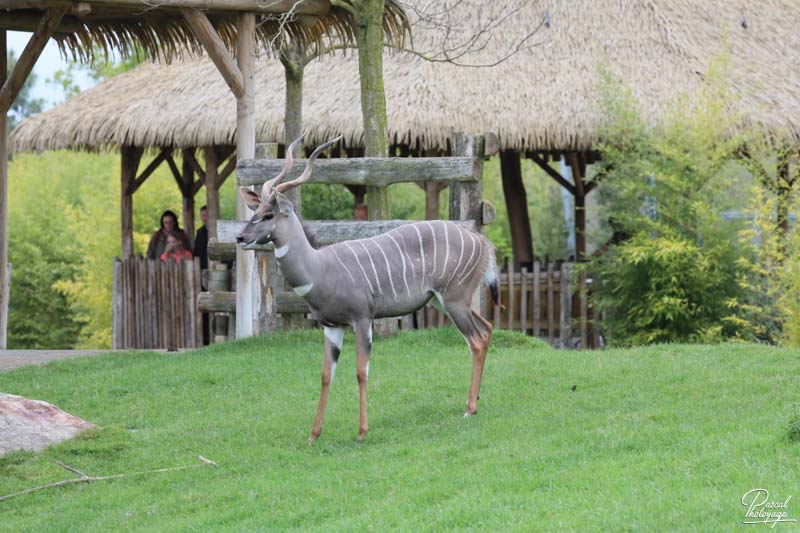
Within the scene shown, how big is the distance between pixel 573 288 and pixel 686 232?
1.47 m

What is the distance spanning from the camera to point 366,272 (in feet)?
23.0

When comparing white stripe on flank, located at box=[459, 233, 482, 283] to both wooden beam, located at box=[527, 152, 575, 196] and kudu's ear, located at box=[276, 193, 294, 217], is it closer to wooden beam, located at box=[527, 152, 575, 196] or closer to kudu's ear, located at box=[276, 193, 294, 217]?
kudu's ear, located at box=[276, 193, 294, 217]

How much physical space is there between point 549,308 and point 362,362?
6963mm

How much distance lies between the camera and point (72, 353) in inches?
436

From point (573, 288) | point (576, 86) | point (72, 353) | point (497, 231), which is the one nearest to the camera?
point (72, 353)

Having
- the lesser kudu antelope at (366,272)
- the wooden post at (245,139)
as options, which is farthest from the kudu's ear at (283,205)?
the wooden post at (245,139)

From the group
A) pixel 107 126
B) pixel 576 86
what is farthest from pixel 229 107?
pixel 576 86

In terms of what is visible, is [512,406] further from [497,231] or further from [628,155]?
[497,231]

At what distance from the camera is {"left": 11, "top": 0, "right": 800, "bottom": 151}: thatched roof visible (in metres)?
14.1

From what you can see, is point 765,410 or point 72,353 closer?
point 765,410

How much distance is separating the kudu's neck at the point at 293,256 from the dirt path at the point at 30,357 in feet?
13.3

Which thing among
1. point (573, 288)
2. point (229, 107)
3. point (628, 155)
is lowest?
point (573, 288)

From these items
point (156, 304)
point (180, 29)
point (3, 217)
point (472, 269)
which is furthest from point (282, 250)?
point (156, 304)

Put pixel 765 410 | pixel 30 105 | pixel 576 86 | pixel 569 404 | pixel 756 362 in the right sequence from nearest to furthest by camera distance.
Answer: pixel 765 410
pixel 569 404
pixel 756 362
pixel 576 86
pixel 30 105
